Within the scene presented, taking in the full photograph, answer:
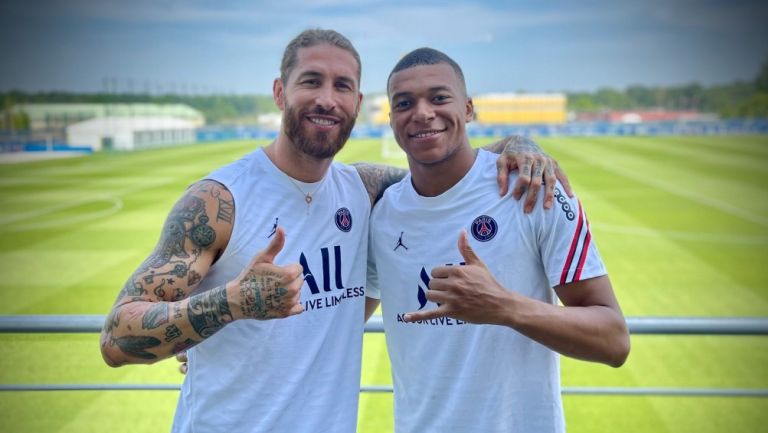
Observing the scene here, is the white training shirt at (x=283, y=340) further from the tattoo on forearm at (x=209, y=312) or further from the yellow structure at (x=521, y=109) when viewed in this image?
the yellow structure at (x=521, y=109)

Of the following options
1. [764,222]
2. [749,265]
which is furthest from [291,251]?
[764,222]

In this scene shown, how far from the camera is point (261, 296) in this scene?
7.69 feet

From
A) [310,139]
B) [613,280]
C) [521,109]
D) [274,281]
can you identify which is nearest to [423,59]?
[310,139]

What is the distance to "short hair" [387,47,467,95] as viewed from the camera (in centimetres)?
312

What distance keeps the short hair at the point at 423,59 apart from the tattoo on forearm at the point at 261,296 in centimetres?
135

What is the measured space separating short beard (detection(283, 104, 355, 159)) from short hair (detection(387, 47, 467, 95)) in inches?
16.3

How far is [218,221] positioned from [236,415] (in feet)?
2.80

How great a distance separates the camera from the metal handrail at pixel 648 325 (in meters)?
3.08

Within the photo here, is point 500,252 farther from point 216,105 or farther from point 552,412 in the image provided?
point 216,105

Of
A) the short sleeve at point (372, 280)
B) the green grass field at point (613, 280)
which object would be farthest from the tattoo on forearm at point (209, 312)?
the green grass field at point (613, 280)

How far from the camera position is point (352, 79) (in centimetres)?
315

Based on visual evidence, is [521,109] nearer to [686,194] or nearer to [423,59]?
[686,194]

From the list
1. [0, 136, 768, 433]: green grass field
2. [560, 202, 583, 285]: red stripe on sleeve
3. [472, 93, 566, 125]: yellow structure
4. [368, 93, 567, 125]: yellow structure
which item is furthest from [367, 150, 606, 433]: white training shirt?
[472, 93, 566, 125]: yellow structure

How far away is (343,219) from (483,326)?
84cm
